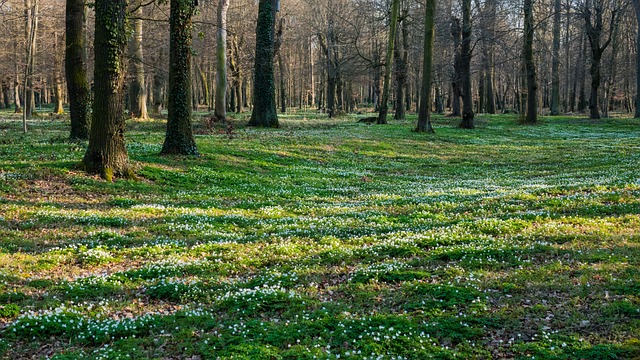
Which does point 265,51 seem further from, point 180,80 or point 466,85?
point 466,85

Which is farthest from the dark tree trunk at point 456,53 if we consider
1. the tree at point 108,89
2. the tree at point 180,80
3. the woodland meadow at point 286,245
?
the tree at point 108,89

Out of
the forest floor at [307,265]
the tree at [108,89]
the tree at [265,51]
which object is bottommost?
the forest floor at [307,265]

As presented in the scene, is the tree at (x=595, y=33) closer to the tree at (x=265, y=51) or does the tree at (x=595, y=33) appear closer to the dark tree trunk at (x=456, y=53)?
the dark tree trunk at (x=456, y=53)

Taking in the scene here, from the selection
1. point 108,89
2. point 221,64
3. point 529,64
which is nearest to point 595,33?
point 529,64

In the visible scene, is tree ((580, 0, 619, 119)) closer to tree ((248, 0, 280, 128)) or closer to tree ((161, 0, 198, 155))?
tree ((248, 0, 280, 128))

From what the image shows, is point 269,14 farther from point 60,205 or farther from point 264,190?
point 60,205

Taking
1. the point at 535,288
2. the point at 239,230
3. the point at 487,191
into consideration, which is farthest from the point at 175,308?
the point at 487,191

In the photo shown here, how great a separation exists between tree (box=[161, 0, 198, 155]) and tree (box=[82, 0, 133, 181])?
4038 millimetres

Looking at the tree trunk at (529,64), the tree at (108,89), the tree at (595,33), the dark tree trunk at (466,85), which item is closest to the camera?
the tree at (108,89)

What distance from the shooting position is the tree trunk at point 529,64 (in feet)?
142

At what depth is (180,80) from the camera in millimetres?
19625

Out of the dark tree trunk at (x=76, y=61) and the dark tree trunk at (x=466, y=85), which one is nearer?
the dark tree trunk at (x=76, y=61)

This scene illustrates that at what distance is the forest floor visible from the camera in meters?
5.96

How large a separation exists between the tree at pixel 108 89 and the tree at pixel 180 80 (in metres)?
4.04
